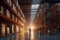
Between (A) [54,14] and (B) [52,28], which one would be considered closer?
(A) [54,14]

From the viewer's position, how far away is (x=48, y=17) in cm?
717

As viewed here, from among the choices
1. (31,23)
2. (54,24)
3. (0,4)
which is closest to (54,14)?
(54,24)

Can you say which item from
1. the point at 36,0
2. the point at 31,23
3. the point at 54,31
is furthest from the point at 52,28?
the point at 31,23

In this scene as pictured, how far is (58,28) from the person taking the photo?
6.82 meters

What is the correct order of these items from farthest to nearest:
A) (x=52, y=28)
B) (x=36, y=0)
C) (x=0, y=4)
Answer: (x=36, y=0), (x=52, y=28), (x=0, y=4)

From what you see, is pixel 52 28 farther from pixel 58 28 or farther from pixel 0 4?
pixel 0 4

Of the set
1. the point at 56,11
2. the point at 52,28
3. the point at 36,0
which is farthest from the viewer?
the point at 36,0

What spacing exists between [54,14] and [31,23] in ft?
67.0

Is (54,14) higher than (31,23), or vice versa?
(54,14)

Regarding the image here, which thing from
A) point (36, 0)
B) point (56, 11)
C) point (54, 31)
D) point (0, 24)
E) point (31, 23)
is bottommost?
point (31, 23)

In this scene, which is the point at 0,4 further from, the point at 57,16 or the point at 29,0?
the point at 29,0

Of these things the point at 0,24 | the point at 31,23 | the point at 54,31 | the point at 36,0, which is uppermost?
the point at 36,0

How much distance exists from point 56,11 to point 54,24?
0.82m

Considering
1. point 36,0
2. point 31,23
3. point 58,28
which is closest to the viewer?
point 58,28
